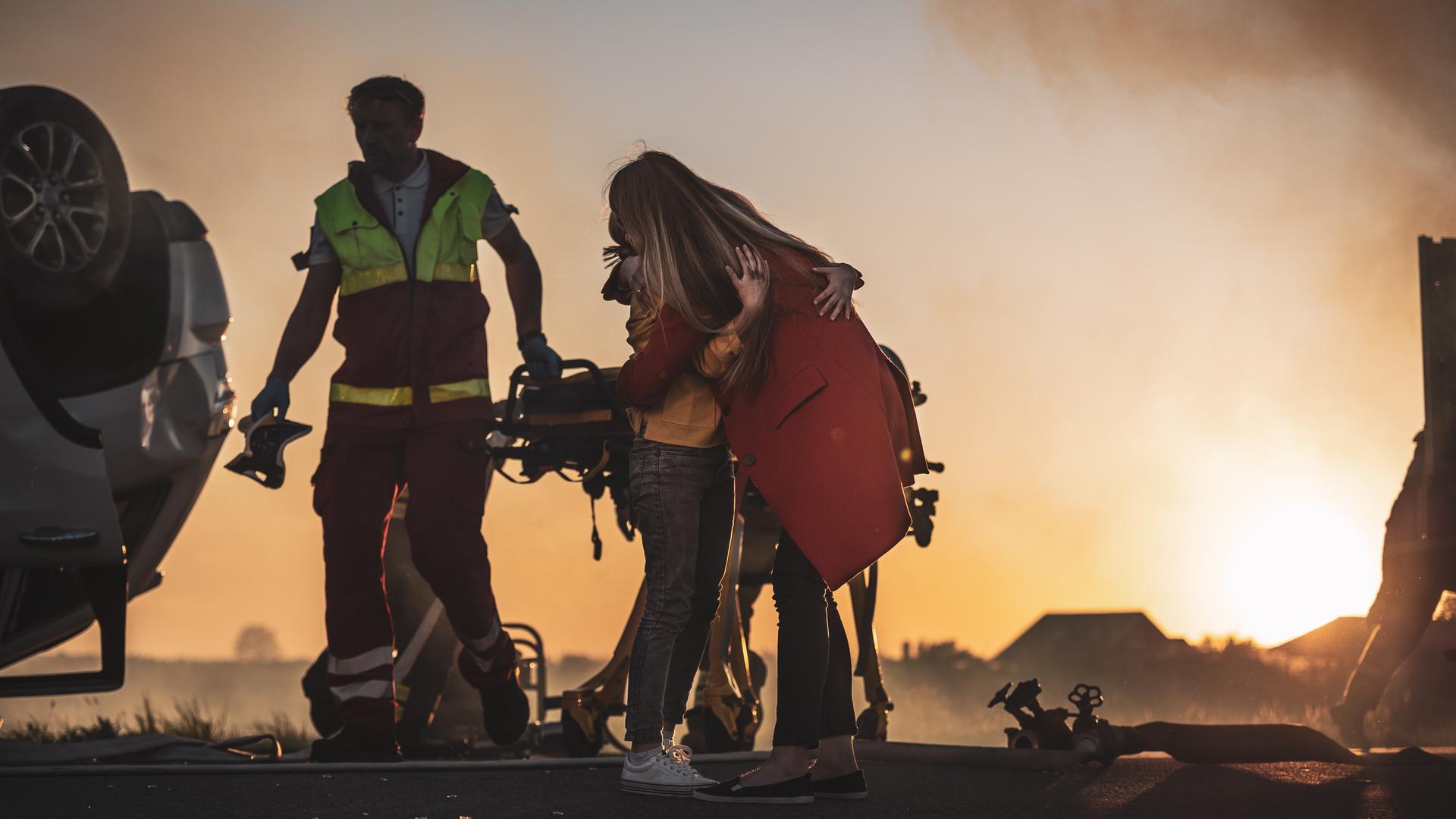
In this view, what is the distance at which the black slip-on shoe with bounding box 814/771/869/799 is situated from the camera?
3670 millimetres

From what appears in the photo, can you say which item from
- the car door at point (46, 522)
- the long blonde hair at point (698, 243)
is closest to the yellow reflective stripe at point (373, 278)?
the car door at point (46, 522)

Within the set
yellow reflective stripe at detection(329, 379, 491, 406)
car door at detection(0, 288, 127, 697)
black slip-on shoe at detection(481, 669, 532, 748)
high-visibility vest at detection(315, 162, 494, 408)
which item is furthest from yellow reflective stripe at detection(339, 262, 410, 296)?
black slip-on shoe at detection(481, 669, 532, 748)

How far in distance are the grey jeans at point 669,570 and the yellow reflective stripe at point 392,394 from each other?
1596 mm

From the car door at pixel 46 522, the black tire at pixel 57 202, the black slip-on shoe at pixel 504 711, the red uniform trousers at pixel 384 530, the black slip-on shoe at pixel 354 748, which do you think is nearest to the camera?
the car door at pixel 46 522

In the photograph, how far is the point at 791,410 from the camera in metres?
3.62

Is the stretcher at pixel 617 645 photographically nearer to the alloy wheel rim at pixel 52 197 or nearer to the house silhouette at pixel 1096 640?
the alloy wheel rim at pixel 52 197

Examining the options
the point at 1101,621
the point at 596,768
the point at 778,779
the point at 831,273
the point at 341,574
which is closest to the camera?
the point at 778,779

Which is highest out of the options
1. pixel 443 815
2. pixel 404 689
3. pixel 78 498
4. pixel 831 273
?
pixel 831 273

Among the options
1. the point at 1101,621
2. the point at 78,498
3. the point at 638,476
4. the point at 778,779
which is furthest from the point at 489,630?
the point at 1101,621

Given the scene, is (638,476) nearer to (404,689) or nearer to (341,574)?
(341,574)

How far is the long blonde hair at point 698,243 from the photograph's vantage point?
364 centimetres

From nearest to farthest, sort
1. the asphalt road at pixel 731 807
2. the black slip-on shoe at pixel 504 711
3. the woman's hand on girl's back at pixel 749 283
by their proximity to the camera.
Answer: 1. the asphalt road at pixel 731 807
2. the woman's hand on girl's back at pixel 749 283
3. the black slip-on shoe at pixel 504 711

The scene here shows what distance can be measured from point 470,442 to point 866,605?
8.18 ft

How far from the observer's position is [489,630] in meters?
5.43
